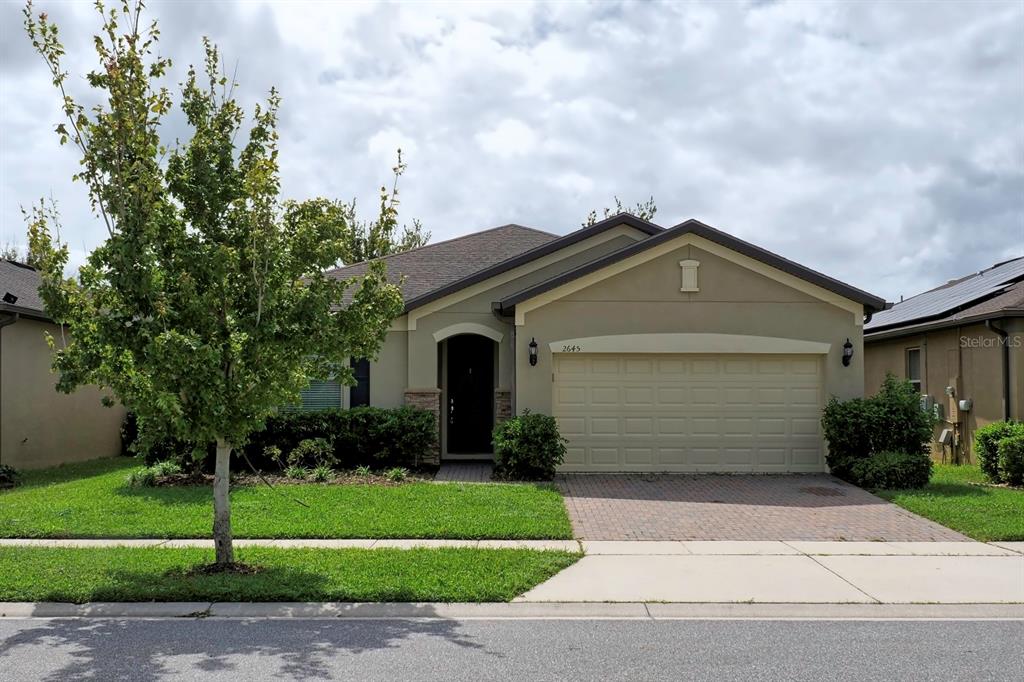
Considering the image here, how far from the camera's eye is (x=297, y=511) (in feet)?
35.7

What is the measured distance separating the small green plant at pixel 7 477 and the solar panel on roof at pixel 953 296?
60.7 ft

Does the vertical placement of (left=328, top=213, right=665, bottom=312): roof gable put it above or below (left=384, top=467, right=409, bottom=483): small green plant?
above

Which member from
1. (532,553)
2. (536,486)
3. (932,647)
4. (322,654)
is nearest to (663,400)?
(536,486)

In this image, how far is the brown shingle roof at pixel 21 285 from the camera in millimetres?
15930

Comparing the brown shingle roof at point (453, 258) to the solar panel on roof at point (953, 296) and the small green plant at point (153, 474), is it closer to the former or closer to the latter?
the small green plant at point (153, 474)

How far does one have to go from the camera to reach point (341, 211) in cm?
840

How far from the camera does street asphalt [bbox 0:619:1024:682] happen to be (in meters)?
5.48

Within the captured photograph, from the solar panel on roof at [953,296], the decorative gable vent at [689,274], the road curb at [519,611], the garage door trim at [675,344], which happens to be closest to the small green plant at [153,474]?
the road curb at [519,611]

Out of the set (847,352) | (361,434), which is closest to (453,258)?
(361,434)

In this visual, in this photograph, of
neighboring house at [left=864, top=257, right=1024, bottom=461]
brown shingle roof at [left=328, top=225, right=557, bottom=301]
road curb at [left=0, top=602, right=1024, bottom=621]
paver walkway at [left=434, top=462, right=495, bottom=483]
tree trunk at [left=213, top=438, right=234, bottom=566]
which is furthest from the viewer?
brown shingle roof at [left=328, top=225, right=557, bottom=301]

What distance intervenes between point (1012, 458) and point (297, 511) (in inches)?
435

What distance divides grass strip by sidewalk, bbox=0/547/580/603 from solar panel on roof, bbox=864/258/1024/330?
13932 mm

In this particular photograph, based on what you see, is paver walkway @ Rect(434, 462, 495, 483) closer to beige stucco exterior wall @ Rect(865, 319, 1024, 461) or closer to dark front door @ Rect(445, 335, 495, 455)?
dark front door @ Rect(445, 335, 495, 455)

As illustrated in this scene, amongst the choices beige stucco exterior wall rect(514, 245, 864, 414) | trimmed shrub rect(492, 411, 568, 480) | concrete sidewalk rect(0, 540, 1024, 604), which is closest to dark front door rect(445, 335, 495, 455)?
beige stucco exterior wall rect(514, 245, 864, 414)
